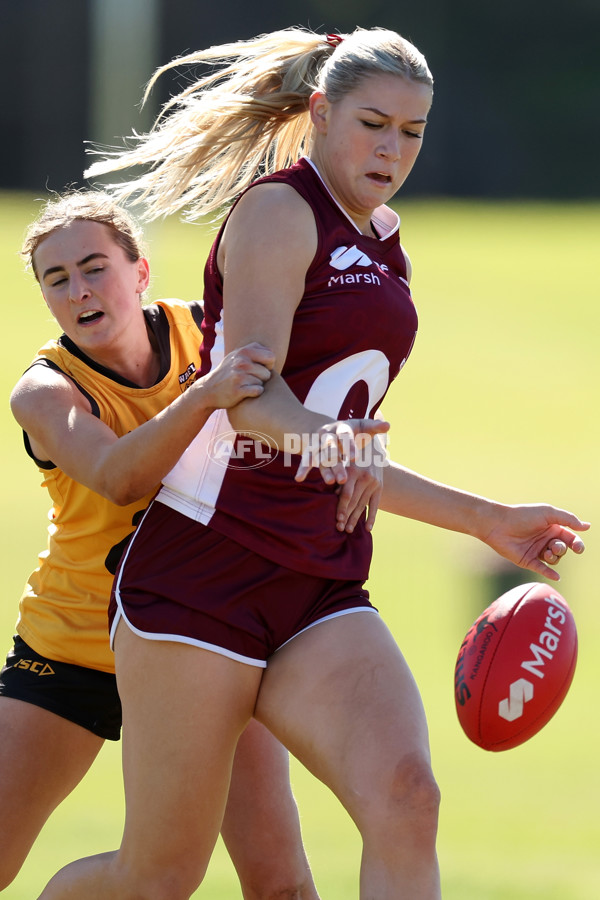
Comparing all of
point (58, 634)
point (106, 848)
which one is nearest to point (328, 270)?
point (58, 634)

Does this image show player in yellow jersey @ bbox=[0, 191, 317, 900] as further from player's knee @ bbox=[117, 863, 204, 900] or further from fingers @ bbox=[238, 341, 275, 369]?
fingers @ bbox=[238, 341, 275, 369]

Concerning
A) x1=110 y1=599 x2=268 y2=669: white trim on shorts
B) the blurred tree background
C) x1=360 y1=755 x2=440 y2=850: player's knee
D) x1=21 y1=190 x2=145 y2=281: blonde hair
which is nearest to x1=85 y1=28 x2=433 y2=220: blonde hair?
x1=21 y1=190 x2=145 y2=281: blonde hair

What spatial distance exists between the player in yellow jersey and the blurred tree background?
2350 centimetres

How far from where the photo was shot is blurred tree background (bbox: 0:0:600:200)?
27875 mm

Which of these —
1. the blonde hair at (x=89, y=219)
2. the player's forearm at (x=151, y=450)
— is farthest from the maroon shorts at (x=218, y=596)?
the blonde hair at (x=89, y=219)

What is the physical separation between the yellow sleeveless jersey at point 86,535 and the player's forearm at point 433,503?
539 mm

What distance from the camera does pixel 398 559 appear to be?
8883 millimetres

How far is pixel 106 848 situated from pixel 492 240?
2254 cm

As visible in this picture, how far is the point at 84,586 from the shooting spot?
3010 millimetres

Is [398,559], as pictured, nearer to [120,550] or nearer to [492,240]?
[120,550]

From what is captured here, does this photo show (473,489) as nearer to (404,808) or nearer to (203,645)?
(203,645)

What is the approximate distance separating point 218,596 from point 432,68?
93.7 feet

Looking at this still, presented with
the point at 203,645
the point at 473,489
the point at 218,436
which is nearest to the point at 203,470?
the point at 218,436

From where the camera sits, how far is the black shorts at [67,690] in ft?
9.69
